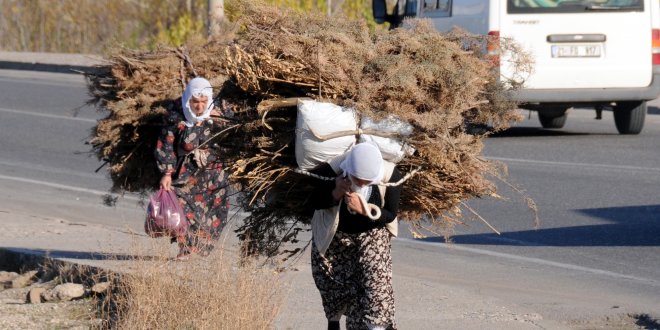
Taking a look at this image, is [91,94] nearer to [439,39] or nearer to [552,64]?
[439,39]

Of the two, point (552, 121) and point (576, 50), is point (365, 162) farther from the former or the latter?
point (552, 121)

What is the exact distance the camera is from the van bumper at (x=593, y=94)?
553 inches

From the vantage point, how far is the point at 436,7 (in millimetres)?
15078

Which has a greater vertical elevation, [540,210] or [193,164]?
[193,164]

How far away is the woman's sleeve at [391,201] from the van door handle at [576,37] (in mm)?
9535

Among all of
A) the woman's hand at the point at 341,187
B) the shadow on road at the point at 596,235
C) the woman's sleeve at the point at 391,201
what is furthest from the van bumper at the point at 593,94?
the woman's hand at the point at 341,187

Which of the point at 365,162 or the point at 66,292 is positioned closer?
the point at 365,162

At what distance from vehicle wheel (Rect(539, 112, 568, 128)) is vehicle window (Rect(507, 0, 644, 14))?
7.36 ft

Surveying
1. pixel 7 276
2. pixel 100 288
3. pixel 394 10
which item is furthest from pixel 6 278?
pixel 394 10

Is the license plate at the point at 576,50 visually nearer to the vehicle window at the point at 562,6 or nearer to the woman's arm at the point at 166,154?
the vehicle window at the point at 562,6

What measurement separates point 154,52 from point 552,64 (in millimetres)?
7788

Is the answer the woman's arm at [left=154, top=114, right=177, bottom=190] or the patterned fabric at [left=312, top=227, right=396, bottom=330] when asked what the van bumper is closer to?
the woman's arm at [left=154, top=114, right=177, bottom=190]

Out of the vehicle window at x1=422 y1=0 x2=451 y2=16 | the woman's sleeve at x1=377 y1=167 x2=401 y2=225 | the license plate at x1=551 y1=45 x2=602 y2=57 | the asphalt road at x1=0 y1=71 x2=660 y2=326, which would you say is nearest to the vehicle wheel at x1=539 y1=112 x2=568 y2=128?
the asphalt road at x1=0 y1=71 x2=660 y2=326

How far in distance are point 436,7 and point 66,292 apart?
30.3 ft
